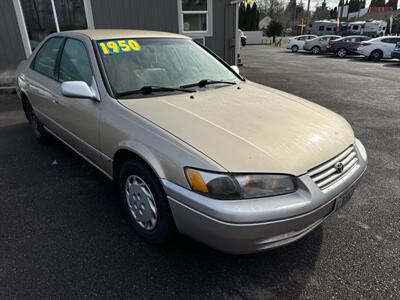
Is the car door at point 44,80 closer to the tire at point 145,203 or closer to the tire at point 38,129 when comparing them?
the tire at point 38,129

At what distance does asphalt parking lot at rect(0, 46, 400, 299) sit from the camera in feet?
6.57

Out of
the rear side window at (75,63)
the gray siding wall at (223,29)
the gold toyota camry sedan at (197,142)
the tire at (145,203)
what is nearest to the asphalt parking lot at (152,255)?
the tire at (145,203)

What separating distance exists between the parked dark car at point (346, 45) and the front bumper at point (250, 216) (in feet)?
70.9

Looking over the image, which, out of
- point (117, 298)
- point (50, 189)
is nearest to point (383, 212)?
point (117, 298)

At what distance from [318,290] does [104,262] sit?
1.51 m

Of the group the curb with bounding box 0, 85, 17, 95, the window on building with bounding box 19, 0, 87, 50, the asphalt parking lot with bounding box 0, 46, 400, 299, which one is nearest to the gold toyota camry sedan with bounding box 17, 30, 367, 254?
the asphalt parking lot with bounding box 0, 46, 400, 299

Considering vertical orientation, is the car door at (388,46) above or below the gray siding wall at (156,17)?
below

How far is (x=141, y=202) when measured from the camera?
7.70 feet

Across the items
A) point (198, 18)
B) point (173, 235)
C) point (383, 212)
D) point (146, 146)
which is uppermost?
point (198, 18)

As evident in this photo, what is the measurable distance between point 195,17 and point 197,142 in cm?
913

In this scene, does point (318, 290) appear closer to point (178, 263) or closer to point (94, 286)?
point (178, 263)

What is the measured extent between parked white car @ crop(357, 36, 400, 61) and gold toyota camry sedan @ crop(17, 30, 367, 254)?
60.3 feet

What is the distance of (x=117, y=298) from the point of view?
1933 millimetres

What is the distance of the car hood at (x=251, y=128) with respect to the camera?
73.5 inches
